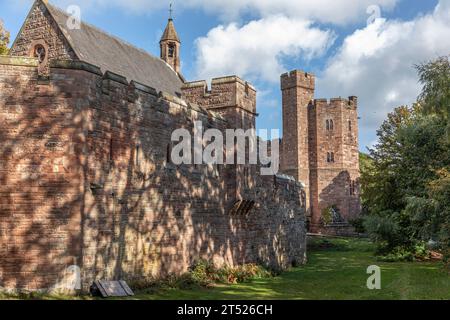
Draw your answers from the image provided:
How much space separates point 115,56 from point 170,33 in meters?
15.7

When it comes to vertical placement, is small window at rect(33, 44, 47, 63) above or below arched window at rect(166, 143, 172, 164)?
above

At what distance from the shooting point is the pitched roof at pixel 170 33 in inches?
1615

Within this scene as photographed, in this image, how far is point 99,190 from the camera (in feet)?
42.2

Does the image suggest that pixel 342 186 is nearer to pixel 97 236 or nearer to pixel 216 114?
pixel 216 114

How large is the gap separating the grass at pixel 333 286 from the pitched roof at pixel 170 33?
2366 cm

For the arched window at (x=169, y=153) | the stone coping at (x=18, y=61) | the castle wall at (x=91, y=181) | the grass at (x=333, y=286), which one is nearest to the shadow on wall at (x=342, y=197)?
the grass at (x=333, y=286)

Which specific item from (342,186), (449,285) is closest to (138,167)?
→ (449,285)

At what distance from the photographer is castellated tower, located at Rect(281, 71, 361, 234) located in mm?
53031

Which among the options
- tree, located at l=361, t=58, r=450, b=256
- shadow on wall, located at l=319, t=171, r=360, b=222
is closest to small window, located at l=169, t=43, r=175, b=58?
tree, located at l=361, t=58, r=450, b=256

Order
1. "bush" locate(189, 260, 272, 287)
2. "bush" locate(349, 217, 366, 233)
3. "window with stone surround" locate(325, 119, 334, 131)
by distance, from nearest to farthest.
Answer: "bush" locate(189, 260, 272, 287) < "bush" locate(349, 217, 366, 233) < "window with stone surround" locate(325, 119, 334, 131)

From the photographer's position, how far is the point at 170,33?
41.6 m

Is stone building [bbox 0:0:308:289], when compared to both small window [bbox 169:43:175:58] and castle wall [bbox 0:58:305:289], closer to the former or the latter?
castle wall [bbox 0:58:305:289]

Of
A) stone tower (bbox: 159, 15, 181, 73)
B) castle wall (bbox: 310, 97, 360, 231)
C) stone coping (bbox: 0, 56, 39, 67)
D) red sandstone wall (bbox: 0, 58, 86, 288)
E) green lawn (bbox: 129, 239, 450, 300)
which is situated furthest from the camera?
castle wall (bbox: 310, 97, 360, 231)

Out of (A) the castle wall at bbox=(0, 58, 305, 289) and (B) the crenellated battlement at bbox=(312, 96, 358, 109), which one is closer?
(A) the castle wall at bbox=(0, 58, 305, 289)
